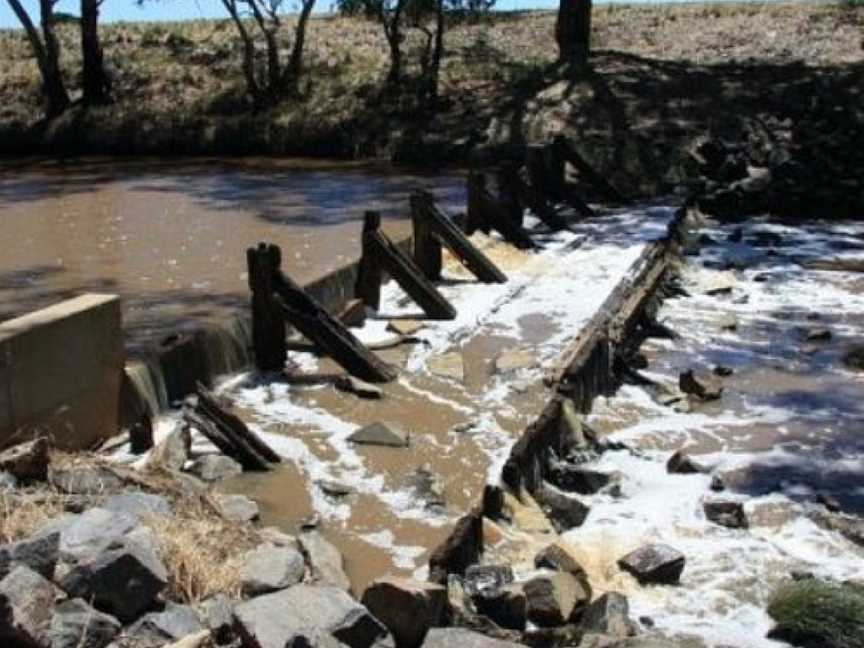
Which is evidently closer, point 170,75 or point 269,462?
point 269,462

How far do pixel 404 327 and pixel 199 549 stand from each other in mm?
6419

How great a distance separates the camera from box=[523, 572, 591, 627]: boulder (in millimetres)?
6207

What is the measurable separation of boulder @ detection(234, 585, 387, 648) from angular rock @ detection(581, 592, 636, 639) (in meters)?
1.22

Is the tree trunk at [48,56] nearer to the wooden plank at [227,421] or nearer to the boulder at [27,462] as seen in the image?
the wooden plank at [227,421]

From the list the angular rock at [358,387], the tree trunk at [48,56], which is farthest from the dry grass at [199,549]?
the tree trunk at [48,56]

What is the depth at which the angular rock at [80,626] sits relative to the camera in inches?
196

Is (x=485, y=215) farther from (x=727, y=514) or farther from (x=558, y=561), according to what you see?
(x=558, y=561)

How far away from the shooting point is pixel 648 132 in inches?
1003

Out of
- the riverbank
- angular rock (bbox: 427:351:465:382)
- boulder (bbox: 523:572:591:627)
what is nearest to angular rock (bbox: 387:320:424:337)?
angular rock (bbox: 427:351:465:382)

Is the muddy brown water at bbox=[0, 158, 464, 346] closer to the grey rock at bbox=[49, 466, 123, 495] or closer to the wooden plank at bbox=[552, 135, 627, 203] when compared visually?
the wooden plank at bbox=[552, 135, 627, 203]

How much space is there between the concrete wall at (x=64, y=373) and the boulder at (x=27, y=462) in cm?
71

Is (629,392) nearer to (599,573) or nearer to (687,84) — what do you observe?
(599,573)

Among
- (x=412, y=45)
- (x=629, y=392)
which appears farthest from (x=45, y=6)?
(x=629, y=392)

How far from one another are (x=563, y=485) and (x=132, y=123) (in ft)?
86.0
